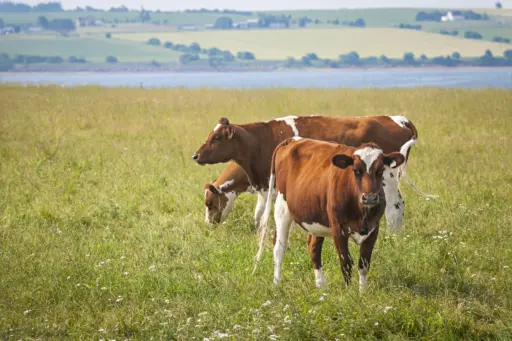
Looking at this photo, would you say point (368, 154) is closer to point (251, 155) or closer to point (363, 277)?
point (363, 277)

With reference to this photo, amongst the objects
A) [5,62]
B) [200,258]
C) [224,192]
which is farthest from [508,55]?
[200,258]

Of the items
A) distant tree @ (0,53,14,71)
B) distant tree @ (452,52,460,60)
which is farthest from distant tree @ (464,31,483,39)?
distant tree @ (0,53,14,71)

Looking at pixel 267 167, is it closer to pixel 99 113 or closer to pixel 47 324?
pixel 47 324

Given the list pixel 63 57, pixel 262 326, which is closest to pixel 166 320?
pixel 262 326

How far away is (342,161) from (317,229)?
33.7 inches

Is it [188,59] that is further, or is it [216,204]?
[188,59]

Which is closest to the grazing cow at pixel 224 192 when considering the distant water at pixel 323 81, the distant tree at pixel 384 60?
the distant water at pixel 323 81

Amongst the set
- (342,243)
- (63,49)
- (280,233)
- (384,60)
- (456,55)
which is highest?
(342,243)

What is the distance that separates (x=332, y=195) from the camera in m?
6.30

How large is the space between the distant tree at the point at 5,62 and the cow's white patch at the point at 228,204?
153 m

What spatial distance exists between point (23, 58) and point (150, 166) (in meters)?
161

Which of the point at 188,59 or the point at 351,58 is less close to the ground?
the point at 351,58

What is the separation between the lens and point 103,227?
9766 mm

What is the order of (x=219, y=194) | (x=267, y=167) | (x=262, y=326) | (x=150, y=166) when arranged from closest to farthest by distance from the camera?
(x=262, y=326), (x=267, y=167), (x=219, y=194), (x=150, y=166)
